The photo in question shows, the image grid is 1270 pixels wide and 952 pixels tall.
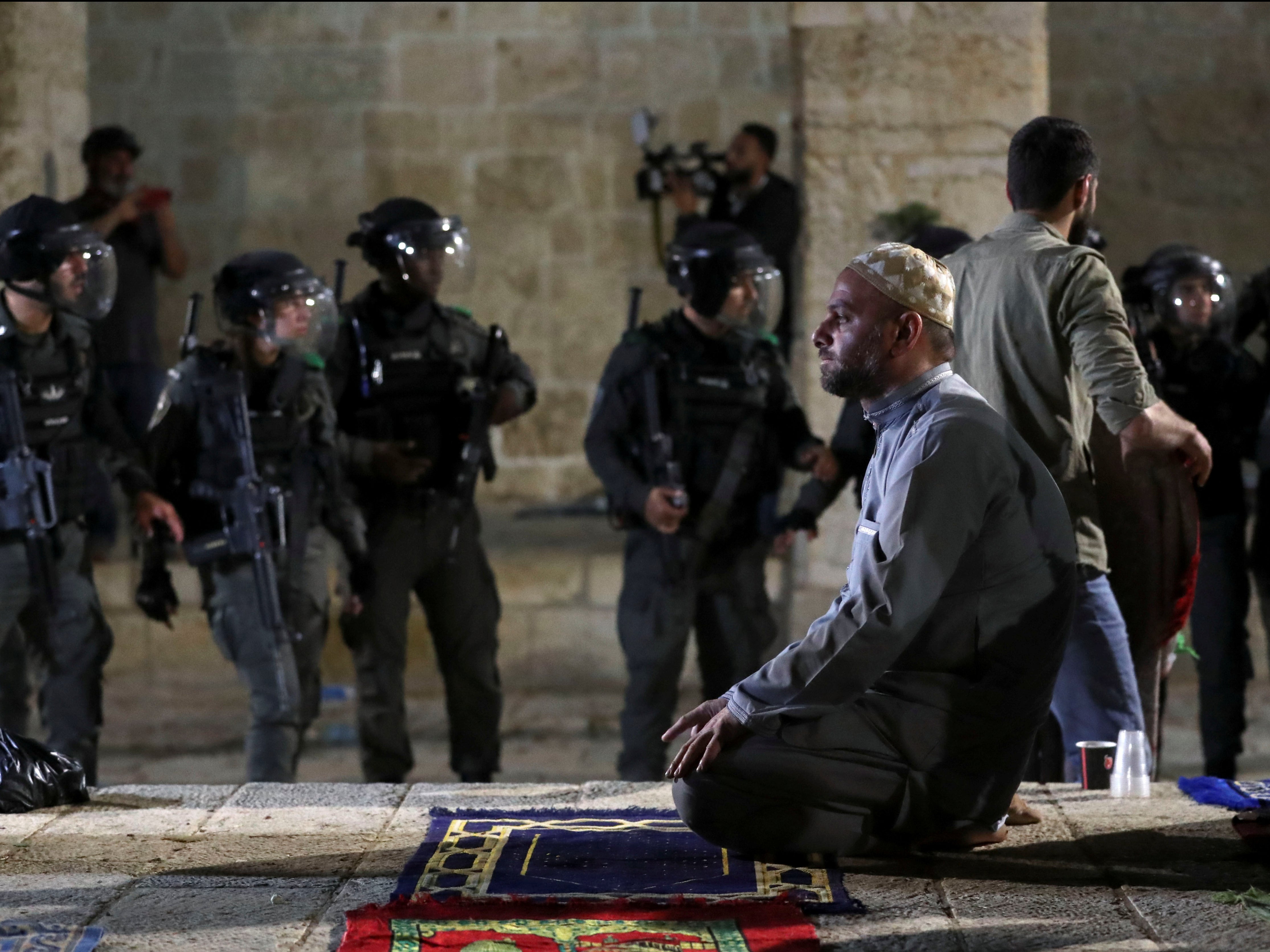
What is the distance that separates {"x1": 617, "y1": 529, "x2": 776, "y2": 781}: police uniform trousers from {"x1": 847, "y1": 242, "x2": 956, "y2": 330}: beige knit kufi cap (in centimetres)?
217

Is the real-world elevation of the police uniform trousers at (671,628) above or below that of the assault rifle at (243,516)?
below

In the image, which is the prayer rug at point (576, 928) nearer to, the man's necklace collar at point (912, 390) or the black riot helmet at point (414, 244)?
the man's necklace collar at point (912, 390)

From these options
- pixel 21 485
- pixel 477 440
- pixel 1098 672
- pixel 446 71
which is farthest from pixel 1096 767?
pixel 446 71

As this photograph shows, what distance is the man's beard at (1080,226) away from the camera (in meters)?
4.13

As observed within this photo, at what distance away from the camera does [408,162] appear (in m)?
9.42

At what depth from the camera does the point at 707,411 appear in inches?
210

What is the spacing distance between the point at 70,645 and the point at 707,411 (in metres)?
2.05

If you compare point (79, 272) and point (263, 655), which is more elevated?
point (79, 272)

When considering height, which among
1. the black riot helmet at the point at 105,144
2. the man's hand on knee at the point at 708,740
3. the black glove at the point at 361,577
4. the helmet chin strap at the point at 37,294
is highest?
the black riot helmet at the point at 105,144

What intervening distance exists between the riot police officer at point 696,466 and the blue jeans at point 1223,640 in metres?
1.27

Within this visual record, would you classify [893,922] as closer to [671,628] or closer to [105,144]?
[671,628]

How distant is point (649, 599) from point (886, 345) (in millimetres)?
2204

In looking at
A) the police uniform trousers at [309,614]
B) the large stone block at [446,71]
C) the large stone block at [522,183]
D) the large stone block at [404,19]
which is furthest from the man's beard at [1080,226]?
the large stone block at [404,19]

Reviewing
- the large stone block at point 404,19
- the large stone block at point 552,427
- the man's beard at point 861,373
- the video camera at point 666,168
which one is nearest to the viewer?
the man's beard at point 861,373
